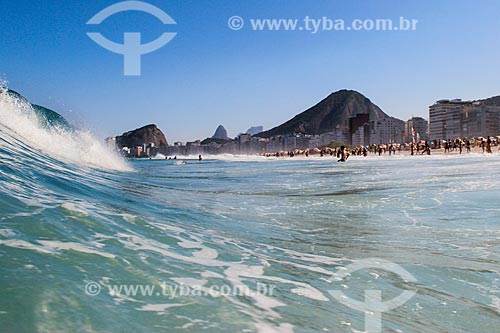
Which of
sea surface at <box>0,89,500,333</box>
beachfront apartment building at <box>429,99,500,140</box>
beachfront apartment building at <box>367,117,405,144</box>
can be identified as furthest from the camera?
beachfront apartment building at <box>367,117,405,144</box>

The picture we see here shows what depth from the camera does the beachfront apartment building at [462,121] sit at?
130812 millimetres

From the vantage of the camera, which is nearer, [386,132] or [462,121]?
[462,121]

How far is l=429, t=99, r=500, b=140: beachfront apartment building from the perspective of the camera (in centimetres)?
13081

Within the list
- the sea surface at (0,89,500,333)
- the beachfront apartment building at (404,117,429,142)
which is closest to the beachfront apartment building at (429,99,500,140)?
the beachfront apartment building at (404,117,429,142)

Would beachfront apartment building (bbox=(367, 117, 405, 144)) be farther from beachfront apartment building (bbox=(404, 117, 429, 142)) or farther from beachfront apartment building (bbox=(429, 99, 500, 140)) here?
beachfront apartment building (bbox=(429, 99, 500, 140))

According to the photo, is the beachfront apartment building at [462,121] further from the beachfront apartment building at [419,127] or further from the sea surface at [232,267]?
the sea surface at [232,267]

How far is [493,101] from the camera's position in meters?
184

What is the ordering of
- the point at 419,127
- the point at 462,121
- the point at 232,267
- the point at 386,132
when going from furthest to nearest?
the point at 419,127 < the point at 386,132 < the point at 462,121 < the point at 232,267

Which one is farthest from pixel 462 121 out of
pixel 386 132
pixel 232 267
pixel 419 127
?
pixel 232 267

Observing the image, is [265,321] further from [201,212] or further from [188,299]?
[201,212]

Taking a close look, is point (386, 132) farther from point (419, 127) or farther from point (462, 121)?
point (462, 121)

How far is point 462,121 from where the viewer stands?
13812 centimetres

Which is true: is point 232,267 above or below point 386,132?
below

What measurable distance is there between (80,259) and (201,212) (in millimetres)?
4308
